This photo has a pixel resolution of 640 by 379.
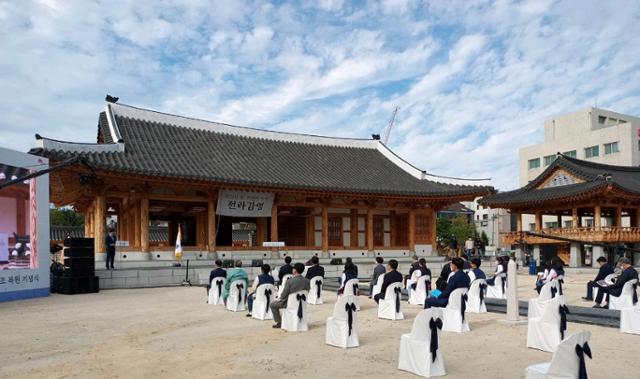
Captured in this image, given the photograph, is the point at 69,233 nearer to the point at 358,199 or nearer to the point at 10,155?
the point at 358,199

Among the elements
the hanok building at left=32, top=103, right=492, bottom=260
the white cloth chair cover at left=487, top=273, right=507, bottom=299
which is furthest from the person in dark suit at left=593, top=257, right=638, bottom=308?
the hanok building at left=32, top=103, right=492, bottom=260

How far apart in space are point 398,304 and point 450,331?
1606mm

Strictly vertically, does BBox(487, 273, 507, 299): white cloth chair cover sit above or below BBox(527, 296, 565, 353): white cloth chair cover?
below

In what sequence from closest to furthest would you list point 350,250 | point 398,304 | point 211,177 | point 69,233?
point 398,304
point 211,177
point 350,250
point 69,233

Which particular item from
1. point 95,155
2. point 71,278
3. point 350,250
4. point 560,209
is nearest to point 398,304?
point 71,278

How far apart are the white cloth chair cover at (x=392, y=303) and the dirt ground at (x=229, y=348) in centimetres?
36

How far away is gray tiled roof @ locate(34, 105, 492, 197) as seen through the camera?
1952 cm

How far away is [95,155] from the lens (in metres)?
17.9

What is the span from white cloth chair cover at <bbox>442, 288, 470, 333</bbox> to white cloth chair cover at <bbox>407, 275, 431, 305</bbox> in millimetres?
3804

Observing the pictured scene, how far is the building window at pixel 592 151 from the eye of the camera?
53.2 m

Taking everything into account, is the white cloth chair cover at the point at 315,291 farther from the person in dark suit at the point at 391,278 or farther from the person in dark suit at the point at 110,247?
the person in dark suit at the point at 110,247

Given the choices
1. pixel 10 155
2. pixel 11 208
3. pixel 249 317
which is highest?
pixel 10 155

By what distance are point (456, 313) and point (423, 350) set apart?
10.5 feet

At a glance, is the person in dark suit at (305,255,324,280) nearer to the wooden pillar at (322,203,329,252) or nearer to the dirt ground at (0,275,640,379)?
the dirt ground at (0,275,640,379)
